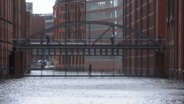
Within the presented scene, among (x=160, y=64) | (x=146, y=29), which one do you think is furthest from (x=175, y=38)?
(x=146, y=29)

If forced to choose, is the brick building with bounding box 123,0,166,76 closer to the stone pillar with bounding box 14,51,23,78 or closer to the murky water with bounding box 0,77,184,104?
the stone pillar with bounding box 14,51,23,78

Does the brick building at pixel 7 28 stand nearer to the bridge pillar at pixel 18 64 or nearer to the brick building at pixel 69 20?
the bridge pillar at pixel 18 64

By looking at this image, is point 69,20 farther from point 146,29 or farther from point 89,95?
point 89,95

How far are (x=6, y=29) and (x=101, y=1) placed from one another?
3154 inches

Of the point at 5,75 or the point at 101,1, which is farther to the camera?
the point at 101,1

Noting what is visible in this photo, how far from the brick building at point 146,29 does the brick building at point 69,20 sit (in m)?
36.8

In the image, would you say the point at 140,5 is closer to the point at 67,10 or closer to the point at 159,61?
the point at 159,61

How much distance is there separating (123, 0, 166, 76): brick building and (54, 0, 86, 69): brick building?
36.8 meters

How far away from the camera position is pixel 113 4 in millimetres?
160750

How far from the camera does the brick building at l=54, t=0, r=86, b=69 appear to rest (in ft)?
554

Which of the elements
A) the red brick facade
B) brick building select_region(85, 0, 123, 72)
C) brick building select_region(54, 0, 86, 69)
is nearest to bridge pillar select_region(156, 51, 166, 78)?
the red brick facade

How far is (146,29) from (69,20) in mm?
80467

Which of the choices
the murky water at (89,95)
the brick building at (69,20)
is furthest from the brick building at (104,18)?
the murky water at (89,95)

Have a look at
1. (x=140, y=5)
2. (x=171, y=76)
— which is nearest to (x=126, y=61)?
(x=140, y=5)
